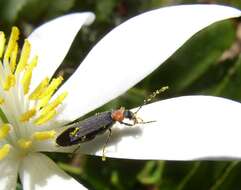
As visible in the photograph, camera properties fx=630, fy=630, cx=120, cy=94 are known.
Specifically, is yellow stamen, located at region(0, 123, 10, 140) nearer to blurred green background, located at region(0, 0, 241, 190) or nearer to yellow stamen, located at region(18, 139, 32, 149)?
yellow stamen, located at region(18, 139, 32, 149)

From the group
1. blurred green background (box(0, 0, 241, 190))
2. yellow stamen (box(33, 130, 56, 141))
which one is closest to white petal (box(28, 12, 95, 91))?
blurred green background (box(0, 0, 241, 190))

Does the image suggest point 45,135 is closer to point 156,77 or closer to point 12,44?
point 12,44

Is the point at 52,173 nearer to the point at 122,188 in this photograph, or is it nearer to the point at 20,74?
the point at 20,74

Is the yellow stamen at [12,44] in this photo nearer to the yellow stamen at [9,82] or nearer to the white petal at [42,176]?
the yellow stamen at [9,82]

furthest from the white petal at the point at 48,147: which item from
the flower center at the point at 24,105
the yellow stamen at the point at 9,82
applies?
the yellow stamen at the point at 9,82

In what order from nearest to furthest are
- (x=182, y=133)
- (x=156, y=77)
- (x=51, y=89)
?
(x=182, y=133) < (x=51, y=89) < (x=156, y=77)

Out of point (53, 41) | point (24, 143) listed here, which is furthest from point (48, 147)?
point (53, 41)
